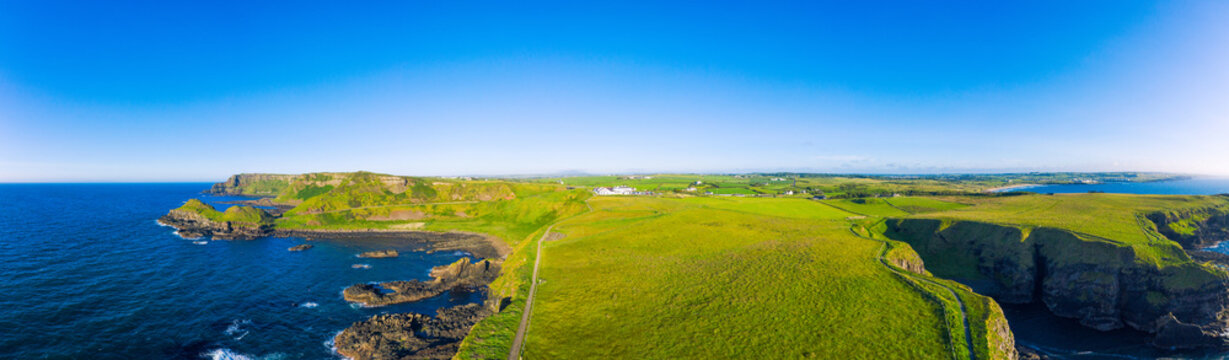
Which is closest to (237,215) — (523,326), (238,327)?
(238,327)

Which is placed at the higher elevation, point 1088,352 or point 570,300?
point 570,300

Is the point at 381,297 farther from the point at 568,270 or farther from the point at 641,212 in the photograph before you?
the point at 641,212

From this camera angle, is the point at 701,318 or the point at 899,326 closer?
the point at 899,326

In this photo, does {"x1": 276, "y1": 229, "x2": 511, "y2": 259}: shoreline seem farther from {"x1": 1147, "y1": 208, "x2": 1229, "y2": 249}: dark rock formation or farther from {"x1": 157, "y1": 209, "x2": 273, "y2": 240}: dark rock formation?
{"x1": 1147, "y1": 208, "x2": 1229, "y2": 249}: dark rock formation

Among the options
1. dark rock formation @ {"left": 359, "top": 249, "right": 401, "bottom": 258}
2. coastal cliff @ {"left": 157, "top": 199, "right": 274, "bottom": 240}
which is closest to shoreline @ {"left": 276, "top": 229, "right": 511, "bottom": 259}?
coastal cliff @ {"left": 157, "top": 199, "right": 274, "bottom": 240}

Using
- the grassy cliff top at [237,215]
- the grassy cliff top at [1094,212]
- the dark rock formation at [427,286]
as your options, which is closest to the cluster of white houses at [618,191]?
the grassy cliff top at [237,215]

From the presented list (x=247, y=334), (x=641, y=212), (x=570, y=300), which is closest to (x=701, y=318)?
(x=570, y=300)

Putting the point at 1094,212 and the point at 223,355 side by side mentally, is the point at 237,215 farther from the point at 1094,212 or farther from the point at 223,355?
the point at 1094,212
